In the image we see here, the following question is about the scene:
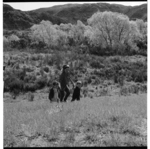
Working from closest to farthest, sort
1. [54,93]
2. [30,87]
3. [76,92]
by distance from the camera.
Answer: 1. [54,93]
2. [76,92]
3. [30,87]

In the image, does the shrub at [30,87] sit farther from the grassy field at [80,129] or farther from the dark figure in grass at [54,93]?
the grassy field at [80,129]

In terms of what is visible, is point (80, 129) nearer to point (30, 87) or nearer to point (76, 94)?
point (76, 94)

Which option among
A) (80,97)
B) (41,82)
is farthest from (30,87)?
(80,97)

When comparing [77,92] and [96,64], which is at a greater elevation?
[96,64]

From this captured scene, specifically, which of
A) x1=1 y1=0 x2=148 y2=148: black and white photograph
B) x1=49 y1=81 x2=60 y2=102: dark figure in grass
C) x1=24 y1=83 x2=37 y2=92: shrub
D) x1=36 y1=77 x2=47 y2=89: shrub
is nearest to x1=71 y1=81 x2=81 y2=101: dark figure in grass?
x1=1 y1=0 x2=148 y2=148: black and white photograph

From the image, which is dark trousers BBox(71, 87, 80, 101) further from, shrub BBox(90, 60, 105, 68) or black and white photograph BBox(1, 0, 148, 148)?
shrub BBox(90, 60, 105, 68)

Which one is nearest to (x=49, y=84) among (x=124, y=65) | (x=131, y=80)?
(x=131, y=80)

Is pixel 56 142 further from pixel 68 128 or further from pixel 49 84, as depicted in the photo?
pixel 49 84

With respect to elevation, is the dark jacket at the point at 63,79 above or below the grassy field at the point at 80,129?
above

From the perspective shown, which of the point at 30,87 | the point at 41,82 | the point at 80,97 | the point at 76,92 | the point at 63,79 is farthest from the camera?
the point at 41,82

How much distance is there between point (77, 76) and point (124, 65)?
687 centimetres

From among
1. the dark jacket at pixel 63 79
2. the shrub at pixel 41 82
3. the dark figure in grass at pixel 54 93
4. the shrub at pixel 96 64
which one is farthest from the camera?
the shrub at pixel 96 64

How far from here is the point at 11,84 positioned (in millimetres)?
16844

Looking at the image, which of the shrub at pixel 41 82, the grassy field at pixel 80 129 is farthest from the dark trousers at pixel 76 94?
the shrub at pixel 41 82
